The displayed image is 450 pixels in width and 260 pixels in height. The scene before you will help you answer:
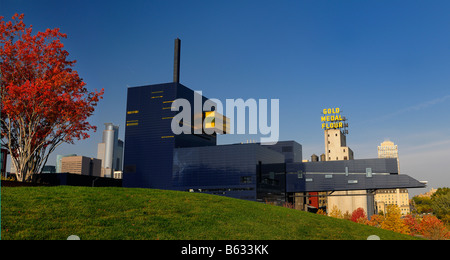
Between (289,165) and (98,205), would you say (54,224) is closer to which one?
(98,205)

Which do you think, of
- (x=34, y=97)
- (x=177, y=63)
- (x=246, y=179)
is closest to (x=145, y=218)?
(x=34, y=97)

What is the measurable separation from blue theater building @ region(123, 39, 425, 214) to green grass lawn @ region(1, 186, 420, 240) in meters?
116

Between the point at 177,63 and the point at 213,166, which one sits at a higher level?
the point at 177,63

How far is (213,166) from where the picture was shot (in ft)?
537

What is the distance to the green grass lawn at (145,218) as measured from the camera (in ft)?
73.8

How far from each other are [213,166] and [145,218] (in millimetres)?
137720

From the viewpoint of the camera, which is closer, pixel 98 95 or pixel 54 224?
pixel 54 224

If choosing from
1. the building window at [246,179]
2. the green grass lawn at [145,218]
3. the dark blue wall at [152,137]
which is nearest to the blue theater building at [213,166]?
the dark blue wall at [152,137]

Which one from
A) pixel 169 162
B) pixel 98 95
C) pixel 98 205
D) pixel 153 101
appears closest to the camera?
pixel 98 205

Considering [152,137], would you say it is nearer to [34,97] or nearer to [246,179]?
[246,179]

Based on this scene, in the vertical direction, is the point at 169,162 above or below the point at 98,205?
above

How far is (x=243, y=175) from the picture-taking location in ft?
517

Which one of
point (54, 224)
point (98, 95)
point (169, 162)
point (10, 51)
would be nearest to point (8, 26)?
point (10, 51)

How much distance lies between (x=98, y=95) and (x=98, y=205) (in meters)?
19.6
